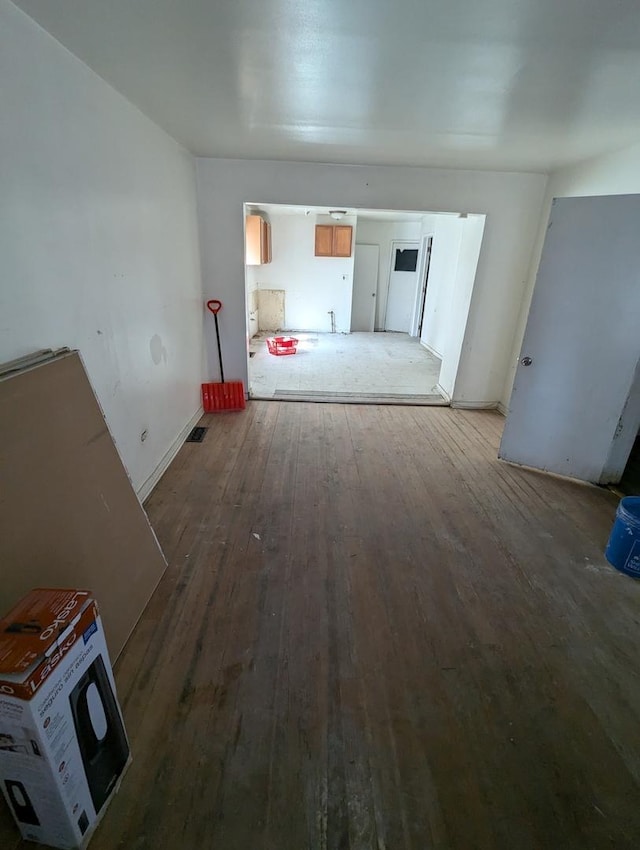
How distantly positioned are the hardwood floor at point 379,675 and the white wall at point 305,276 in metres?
6.60

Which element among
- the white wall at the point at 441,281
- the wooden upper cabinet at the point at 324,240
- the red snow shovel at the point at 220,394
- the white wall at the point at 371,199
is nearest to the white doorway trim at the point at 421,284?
the white wall at the point at 441,281

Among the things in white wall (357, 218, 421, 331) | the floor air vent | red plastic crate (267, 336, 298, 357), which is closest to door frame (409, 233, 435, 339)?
white wall (357, 218, 421, 331)

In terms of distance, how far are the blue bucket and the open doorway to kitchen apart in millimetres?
3184

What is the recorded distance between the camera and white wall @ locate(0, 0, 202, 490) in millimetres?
1514

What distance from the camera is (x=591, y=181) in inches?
125

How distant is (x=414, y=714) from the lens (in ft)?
4.87

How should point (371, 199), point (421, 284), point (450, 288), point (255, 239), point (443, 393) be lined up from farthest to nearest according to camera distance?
point (421, 284) < point (255, 239) < point (450, 288) < point (443, 393) < point (371, 199)

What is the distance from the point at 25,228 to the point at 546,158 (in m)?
3.72

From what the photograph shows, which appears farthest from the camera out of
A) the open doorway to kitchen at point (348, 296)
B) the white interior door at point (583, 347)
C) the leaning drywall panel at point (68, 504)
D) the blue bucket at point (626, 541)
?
the open doorway to kitchen at point (348, 296)

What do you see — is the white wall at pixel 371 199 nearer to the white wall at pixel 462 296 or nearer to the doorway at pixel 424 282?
the white wall at pixel 462 296

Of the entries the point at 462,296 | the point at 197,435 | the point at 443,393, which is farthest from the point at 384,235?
the point at 197,435

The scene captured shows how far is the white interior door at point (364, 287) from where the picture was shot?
9.02 meters

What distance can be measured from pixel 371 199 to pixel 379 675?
3912 millimetres

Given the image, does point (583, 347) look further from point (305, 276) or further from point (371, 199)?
point (305, 276)
